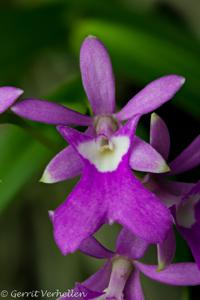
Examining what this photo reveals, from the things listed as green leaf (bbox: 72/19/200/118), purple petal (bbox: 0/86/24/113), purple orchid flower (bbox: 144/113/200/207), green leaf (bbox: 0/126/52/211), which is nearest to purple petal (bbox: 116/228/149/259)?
purple orchid flower (bbox: 144/113/200/207)

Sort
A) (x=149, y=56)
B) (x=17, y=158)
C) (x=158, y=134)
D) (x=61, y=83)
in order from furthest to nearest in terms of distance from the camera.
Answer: (x=61, y=83) → (x=149, y=56) → (x=17, y=158) → (x=158, y=134)

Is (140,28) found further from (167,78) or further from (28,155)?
(167,78)

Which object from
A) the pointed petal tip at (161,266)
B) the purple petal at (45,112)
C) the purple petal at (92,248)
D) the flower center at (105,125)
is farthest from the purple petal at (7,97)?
the pointed petal tip at (161,266)

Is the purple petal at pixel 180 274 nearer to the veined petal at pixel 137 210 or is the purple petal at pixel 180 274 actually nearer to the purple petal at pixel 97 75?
the veined petal at pixel 137 210

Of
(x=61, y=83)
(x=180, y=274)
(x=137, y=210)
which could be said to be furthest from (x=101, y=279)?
(x=61, y=83)

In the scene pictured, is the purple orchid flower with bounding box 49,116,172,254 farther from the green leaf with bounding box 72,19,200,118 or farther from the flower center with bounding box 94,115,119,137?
the green leaf with bounding box 72,19,200,118

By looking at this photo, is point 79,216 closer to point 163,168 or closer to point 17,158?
point 163,168
